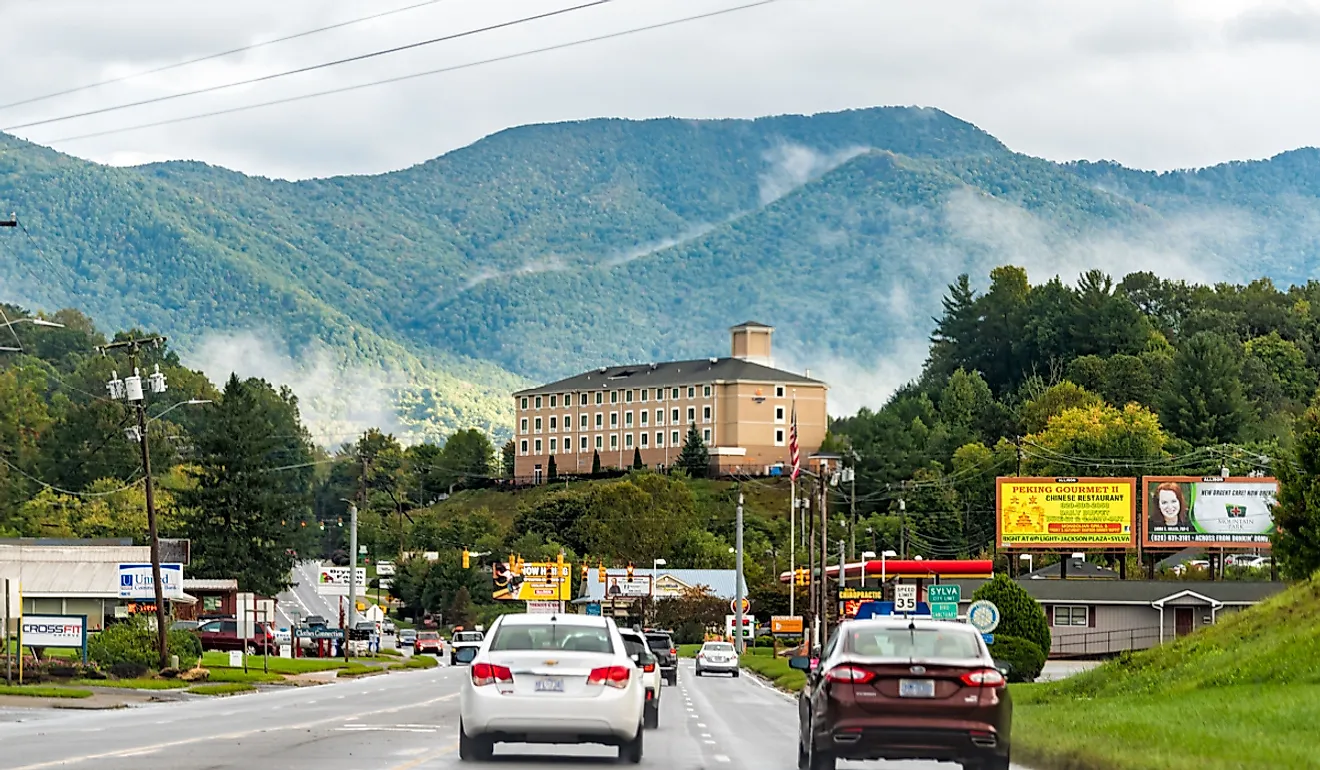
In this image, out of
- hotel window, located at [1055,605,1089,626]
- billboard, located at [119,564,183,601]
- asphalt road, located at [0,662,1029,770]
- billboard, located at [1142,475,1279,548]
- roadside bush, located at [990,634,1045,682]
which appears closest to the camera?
asphalt road, located at [0,662,1029,770]

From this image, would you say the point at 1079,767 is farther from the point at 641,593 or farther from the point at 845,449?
the point at 845,449

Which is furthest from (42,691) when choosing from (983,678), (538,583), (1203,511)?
(538,583)

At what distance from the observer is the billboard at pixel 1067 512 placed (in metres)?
97.3

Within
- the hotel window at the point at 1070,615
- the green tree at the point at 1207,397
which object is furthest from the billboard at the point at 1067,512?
the green tree at the point at 1207,397

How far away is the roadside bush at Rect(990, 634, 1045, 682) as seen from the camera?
49906 millimetres

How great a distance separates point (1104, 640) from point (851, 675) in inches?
2998

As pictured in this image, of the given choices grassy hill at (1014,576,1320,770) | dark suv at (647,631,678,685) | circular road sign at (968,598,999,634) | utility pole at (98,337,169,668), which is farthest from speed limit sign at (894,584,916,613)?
utility pole at (98,337,169,668)

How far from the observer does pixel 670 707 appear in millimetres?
45000

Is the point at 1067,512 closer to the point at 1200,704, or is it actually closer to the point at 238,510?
the point at 238,510

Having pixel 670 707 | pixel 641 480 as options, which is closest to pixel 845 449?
pixel 641 480

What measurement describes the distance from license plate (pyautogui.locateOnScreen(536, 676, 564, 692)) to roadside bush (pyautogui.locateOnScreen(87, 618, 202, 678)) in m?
36.9

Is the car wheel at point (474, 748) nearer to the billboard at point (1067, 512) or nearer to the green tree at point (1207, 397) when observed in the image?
the billboard at point (1067, 512)

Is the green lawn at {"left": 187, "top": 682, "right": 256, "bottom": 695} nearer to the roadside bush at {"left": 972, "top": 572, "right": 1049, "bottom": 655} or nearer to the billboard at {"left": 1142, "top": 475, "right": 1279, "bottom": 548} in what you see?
the roadside bush at {"left": 972, "top": 572, "right": 1049, "bottom": 655}

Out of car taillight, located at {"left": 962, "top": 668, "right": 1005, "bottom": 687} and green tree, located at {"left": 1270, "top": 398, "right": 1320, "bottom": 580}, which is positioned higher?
green tree, located at {"left": 1270, "top": 398, "right": 1320, "bottom": 580}
